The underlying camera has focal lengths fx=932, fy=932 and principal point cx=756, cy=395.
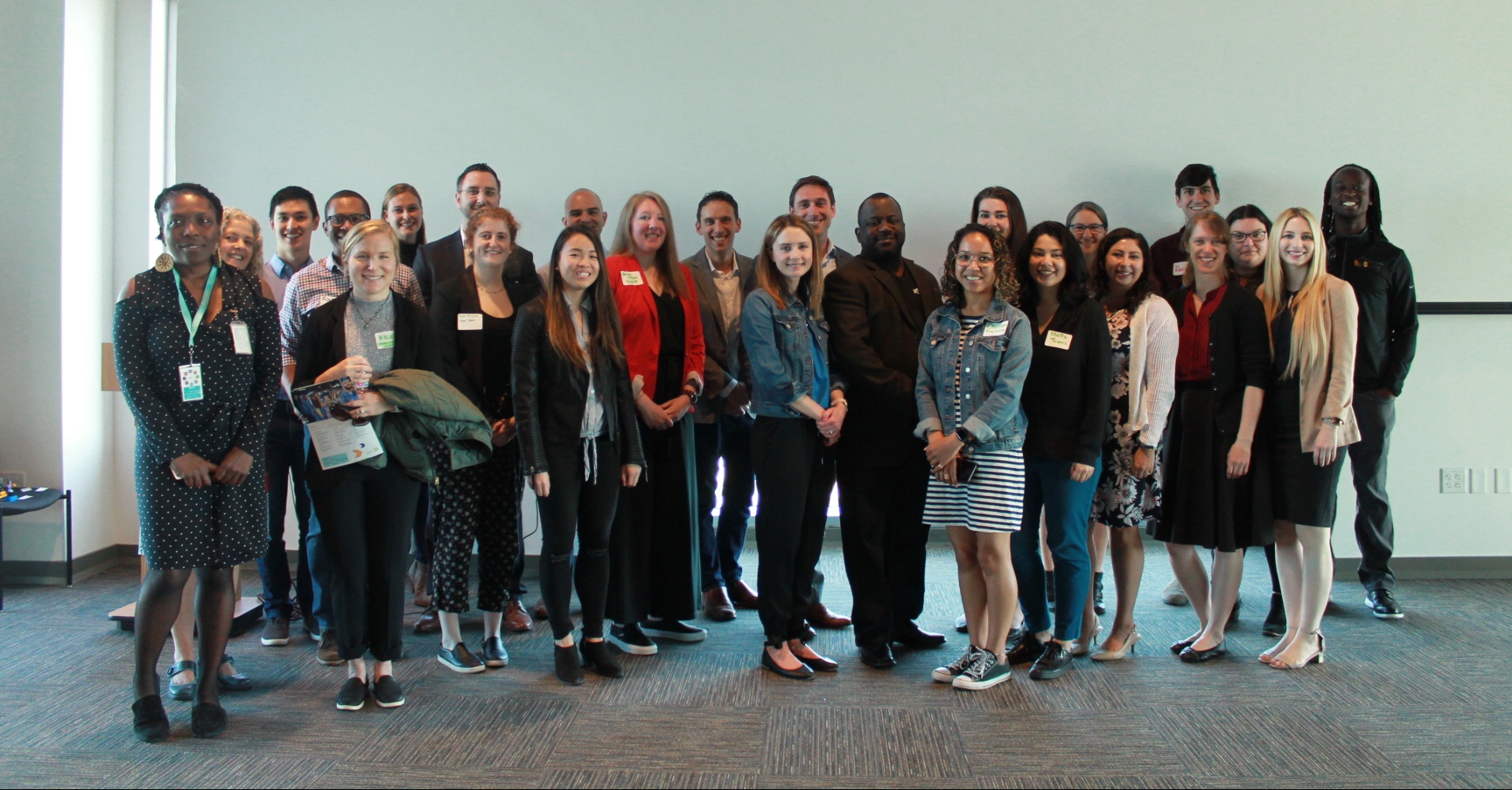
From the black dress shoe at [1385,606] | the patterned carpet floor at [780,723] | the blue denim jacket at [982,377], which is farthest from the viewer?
the black dress shoe at [1385,606]

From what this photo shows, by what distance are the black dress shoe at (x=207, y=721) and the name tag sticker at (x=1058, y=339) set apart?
267 centimetres

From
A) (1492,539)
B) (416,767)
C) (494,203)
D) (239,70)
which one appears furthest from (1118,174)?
(239,70)

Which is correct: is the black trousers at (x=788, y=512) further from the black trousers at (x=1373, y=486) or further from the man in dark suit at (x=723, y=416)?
the black trousers at (x=1373, y=486)

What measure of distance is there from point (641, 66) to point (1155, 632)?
3.35 meters

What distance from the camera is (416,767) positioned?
2.40 metres

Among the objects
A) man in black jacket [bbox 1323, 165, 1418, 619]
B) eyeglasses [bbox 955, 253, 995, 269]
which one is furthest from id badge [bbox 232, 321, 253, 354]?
man in black jacket [bbox 1323, 165, 1418, 619]

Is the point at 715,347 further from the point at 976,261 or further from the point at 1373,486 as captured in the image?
the point at 1373,486

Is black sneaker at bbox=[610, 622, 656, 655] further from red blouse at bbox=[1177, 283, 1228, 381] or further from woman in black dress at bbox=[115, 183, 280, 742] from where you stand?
red blouse at bbox=[1177, 283, 1228, 381]

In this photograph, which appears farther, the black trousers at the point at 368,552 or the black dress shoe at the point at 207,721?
the black trousers at the point at 368,552

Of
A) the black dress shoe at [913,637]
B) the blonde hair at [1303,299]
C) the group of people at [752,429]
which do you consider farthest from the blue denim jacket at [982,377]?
the blonde hair at [1303,299]

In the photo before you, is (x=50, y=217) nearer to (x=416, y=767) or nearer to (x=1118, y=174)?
(x=416, y=767)

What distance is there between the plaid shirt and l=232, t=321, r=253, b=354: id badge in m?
0.41

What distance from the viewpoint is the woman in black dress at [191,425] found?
8.23ft

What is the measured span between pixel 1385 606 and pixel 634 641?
305 cm
